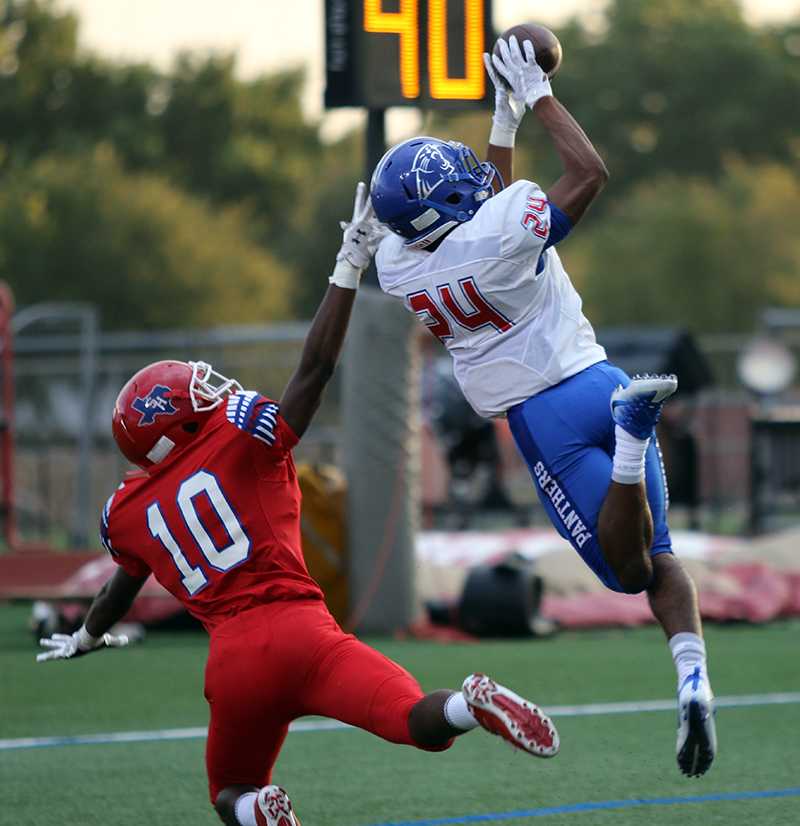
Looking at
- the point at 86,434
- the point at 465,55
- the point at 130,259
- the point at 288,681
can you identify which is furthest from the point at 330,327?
the point at 130,259

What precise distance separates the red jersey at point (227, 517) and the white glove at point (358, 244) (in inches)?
21.7

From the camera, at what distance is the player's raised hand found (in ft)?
18.9

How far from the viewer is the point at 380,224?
228 inches

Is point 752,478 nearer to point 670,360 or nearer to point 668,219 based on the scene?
point 670,360

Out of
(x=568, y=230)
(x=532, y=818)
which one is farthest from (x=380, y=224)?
(x=532, y=818)

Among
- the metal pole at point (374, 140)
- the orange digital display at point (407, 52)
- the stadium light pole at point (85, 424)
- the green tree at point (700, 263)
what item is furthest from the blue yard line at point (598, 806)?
the green tree at point (700, 263)

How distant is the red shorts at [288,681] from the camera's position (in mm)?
4789

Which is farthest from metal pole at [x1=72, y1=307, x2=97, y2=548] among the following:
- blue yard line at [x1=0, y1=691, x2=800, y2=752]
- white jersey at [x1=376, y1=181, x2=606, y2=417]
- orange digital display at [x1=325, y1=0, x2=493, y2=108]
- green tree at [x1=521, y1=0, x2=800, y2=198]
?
green tree at [x1=521, y1=0, x2=800, y2=198]

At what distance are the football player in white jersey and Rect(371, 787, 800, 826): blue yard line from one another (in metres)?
0.94

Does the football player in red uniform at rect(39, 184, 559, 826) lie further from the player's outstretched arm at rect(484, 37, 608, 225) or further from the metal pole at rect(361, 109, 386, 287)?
the metal pole at rect(361, 109, 386, 287)

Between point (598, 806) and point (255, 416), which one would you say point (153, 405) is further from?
point (598, 806)

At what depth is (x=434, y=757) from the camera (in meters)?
7.44

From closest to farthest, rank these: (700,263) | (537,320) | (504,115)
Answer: (537,320)
(504,115)
(700,263)

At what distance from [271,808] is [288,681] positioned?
13.9 inches
